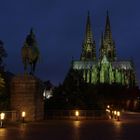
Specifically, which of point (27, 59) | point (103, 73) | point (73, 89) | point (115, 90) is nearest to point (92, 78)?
point (103, 73)

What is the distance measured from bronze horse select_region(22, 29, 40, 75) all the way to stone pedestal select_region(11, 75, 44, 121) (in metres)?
1.46

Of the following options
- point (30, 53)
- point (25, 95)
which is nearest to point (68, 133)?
point (25, 95)

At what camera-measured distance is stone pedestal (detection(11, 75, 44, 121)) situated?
34906 mm

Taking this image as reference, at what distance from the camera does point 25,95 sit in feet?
116

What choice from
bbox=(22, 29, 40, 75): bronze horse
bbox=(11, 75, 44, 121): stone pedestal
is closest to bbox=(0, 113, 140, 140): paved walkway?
bbox=(11, 75, 44, 121): stone pedestal

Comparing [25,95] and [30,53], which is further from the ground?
[30,53]

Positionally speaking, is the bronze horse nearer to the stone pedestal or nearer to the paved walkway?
the stone pedestal

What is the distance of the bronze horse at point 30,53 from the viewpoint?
36.8 m

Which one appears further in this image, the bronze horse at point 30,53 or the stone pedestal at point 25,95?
the bronze horse at point 30,53

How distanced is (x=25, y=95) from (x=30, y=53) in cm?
379

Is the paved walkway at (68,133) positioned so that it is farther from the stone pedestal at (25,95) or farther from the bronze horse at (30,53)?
the bronze horse at (30,53)

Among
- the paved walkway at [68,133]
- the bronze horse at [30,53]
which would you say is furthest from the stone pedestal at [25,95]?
the paved walkway at [68,133]

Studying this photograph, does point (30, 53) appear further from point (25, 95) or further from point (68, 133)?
point (68, 133)

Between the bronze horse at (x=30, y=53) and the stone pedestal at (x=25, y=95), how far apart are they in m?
1.46
